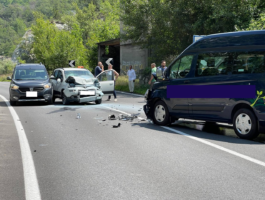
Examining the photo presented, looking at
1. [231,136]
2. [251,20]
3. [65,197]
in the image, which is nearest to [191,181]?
[65,197]

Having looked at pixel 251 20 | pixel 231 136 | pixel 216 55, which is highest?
pixel 251 20

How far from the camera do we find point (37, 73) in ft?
58.5

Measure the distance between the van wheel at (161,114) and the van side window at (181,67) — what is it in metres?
0.86

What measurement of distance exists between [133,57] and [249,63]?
3336 centimetres

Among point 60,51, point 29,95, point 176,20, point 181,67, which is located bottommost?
point 29,95

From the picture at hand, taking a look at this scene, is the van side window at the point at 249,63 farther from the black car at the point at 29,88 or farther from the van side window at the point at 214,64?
the black car at the point at 29,88

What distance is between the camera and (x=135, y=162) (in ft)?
20.8

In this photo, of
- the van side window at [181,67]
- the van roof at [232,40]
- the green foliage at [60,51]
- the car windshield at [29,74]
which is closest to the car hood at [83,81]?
the car windshield at [29,74]

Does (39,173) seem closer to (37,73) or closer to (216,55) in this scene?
(216,55)

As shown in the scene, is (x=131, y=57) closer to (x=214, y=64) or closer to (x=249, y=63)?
(x=214, y=64)

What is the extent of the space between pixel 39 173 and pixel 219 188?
2578 mm

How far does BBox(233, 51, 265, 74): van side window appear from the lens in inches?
320

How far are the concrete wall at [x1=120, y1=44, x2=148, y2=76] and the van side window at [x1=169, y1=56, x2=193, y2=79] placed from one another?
94.1ft

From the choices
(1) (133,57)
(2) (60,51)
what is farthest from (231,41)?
(2) (60,51)
